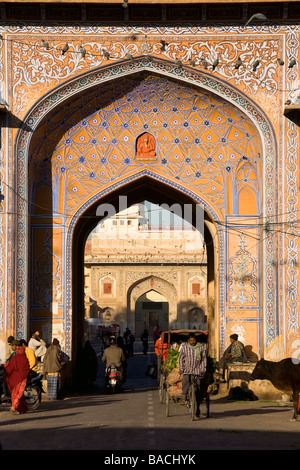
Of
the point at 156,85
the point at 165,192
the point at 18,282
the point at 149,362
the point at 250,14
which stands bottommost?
the point at 149,362

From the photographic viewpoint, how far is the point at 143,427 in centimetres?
989

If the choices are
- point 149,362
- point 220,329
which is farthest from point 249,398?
point 149,362

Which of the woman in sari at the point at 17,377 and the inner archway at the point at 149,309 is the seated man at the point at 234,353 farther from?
the inner archway at the point at 149,309

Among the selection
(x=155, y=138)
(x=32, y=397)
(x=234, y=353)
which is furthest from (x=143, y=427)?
(x=155, y=138)

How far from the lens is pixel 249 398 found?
14586 millimetres

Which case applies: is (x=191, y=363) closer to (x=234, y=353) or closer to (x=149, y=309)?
(x=234, y=353)

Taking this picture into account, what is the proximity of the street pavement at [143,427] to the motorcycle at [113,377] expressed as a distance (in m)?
1.41

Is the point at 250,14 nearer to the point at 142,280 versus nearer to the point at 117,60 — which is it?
the point at 117,60

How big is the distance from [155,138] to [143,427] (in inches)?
304

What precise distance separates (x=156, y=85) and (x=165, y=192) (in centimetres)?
255

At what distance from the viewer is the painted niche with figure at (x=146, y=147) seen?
16.4 m

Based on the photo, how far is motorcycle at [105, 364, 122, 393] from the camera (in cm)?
1644

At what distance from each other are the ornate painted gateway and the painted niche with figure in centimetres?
3

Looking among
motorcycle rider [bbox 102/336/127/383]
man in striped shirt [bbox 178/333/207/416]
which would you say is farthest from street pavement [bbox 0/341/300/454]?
motorcycle rider [bbox 102/336/127/383]
